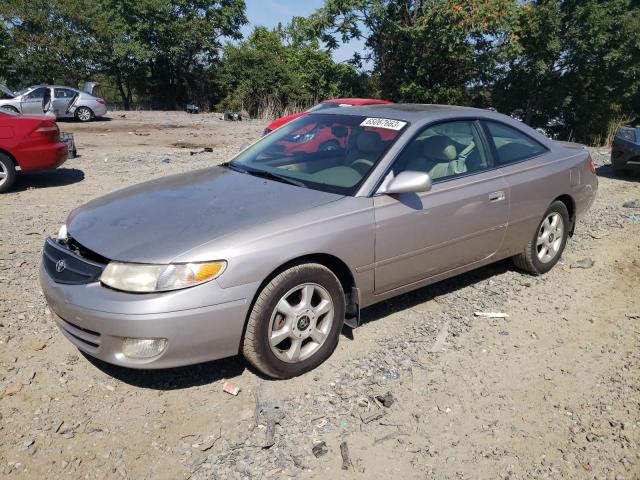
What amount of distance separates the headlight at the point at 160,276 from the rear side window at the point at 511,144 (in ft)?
8.72

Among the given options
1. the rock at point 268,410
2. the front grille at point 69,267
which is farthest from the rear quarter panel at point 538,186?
the front grille at point 69,267

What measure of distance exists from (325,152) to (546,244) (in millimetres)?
2384

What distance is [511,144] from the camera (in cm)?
449

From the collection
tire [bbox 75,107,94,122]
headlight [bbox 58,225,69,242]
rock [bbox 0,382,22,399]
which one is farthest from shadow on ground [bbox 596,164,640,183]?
tire [bbox 75,107,94,122]

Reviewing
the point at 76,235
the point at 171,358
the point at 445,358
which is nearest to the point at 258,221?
the point at 171,358

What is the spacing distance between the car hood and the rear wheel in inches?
710

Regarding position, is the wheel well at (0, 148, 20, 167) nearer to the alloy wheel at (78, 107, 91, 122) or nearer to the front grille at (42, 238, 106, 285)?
the front grille at (42, 238, 106, 285)

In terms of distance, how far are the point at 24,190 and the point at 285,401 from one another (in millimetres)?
6924

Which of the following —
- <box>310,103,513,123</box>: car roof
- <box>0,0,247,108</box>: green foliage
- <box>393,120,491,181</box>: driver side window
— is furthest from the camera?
<box>0,0,247,108</box>: green foliage

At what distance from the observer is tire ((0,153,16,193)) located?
25.4ft

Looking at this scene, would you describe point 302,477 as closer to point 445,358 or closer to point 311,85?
point 445,358

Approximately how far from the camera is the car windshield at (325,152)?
11.8 feet

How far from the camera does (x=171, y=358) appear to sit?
2793 millimetres

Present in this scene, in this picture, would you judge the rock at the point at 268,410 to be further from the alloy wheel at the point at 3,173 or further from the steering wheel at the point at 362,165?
the alloy wheel at the point at 3,173
